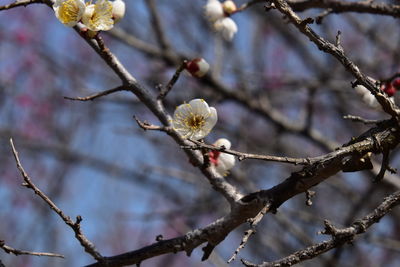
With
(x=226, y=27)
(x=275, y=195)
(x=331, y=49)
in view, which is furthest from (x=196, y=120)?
(x=226, y=27)

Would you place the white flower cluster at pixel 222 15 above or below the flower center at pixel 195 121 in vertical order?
above

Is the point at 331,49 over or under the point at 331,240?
over

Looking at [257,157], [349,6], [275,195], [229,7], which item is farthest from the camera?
[229,7]

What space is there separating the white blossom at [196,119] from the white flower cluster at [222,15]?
0.59m

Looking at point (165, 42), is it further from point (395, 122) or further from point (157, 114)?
point (395, 122)

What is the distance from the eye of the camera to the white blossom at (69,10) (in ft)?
4.75

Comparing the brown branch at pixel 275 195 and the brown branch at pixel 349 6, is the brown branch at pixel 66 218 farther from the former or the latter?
the brown branch at pixel 349 6

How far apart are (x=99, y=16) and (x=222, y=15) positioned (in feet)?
2.24

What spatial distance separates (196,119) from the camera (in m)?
1.59

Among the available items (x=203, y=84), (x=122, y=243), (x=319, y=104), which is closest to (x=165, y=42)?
(x=203, y=84)

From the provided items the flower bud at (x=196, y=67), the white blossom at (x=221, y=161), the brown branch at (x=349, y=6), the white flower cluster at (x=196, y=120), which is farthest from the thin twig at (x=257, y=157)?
the brown branch at (x=349, y=6)

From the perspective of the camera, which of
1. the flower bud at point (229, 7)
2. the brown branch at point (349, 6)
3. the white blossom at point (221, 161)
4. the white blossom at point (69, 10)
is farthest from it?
the flower bud at point (229, 7)

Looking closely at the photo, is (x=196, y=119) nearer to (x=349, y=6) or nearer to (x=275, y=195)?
(x=275, y=195)

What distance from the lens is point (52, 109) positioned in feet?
23.0
